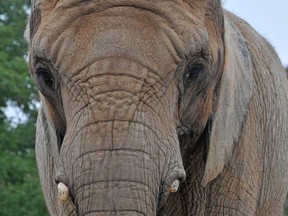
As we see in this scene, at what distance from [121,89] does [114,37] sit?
0.97ft

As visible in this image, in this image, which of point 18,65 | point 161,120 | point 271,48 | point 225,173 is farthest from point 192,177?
point 18,65

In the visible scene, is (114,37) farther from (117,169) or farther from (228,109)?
(228,109)

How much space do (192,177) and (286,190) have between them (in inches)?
64.3

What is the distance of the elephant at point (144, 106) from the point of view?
7.32 m

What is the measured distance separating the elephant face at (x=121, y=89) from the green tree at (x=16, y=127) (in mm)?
11958

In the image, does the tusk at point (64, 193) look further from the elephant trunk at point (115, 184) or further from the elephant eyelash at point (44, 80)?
the elephant eyelash at point (44, 80)

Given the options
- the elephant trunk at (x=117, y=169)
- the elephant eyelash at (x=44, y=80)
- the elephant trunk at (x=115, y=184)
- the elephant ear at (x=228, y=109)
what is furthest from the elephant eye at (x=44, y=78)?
the elephant ear at (x=228, y=109)

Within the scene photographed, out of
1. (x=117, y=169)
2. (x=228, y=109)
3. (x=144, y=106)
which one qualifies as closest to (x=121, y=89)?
(x=144, y=106)

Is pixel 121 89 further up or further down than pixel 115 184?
further up

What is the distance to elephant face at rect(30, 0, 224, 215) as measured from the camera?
23.9 ft

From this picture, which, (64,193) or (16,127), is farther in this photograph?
(16,127)

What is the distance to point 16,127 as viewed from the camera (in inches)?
854

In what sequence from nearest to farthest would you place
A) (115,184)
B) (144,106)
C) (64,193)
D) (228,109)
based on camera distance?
(115,184) < (64,193) < (144,106) < (228,109)

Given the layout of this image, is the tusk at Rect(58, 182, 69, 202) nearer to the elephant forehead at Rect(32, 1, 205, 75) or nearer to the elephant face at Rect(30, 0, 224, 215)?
the elephant face at Rect(30, 0, 224, 215)
